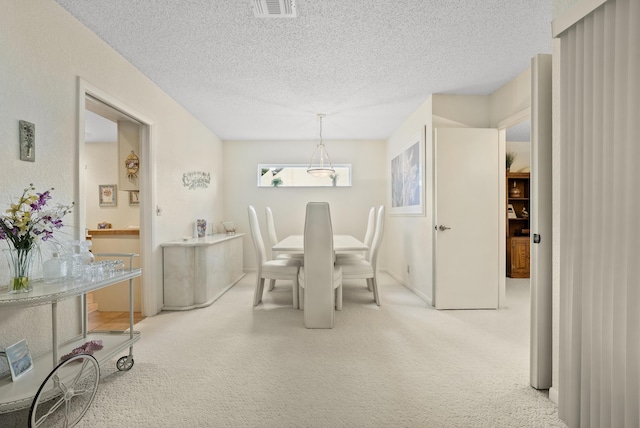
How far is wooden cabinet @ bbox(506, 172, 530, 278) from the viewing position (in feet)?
18.2

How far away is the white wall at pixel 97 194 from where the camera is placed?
5109 millimetres

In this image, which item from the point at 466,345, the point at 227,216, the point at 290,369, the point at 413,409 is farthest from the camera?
the point at 227,216

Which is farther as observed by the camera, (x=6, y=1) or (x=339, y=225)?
(x=339, y=225)

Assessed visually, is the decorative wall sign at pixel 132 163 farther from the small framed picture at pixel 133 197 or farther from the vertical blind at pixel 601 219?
the vertical blind at pixel 601 219

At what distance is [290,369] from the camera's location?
214cm

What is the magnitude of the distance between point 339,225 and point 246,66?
11.7 feet

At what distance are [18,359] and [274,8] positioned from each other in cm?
249

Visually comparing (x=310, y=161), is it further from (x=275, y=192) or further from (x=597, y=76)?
Answer: (x=597, y=76)

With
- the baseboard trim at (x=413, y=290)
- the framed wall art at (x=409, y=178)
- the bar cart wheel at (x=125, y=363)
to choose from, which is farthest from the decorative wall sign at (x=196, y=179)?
the baseboard trim at (x=413, y=290)

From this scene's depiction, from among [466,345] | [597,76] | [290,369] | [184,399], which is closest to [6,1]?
[184,399]

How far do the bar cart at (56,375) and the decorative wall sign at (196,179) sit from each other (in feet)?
7.86

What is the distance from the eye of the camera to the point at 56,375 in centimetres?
151

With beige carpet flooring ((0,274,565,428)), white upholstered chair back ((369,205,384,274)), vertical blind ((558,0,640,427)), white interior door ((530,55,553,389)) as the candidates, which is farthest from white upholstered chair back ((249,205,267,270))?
vertical blind ((558,0,640,427))

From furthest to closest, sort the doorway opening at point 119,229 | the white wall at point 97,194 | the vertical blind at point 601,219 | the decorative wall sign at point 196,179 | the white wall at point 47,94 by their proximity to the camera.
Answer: the white wall at point 97,194, the decorative wall sign at point 196,179, the doorway opening at point 119,229, the white wall at point 47,94, the vertical blind at point 601,219
